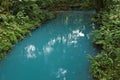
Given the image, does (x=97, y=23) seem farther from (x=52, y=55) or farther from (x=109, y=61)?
(x=109, y=61)

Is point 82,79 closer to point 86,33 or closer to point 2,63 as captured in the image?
point 2,63

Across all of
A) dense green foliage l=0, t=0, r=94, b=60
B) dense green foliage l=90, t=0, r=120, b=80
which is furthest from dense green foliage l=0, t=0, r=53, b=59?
dense green foliage l=90, t=0, r=120, b=80

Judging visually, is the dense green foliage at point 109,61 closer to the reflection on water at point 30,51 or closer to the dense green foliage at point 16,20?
the reflection on water at point 30,51

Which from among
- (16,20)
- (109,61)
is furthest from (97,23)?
(109,61)

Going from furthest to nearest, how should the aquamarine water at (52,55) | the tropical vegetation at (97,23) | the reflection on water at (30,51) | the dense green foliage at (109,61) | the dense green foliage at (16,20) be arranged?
the dense green foliage at (16,20)
the reflection on water at (30,51)
the aquamarine water at (52,55)
the tropical vegetation at (97,23)
the dense green foliage at (109,61)

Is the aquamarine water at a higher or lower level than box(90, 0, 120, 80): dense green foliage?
lower

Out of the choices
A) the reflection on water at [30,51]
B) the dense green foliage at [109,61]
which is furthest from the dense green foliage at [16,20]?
the dense green foliage at [109,61]

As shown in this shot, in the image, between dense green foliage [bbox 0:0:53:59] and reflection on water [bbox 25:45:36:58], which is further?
dense green foliage [bbox 0:0:53:59]

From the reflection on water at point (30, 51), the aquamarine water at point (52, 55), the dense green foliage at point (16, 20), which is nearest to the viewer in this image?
the aquamarine water at point (52, 55)

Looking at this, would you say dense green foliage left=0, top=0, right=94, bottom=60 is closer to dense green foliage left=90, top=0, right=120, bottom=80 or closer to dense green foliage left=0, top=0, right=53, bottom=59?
dense green foliage left=0, top=0, right=53, bottom=59
